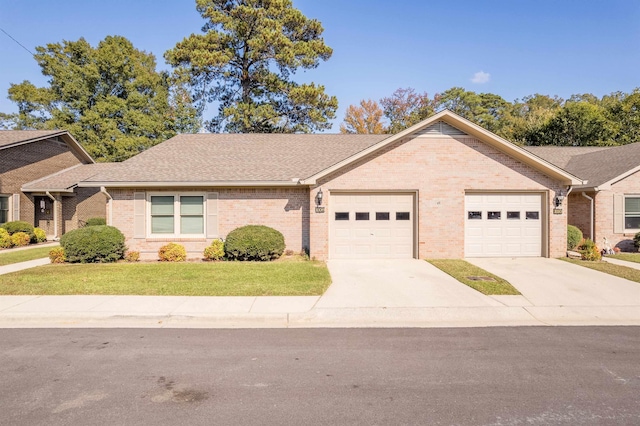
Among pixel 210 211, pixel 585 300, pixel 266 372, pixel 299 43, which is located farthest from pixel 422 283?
pixel 299 43

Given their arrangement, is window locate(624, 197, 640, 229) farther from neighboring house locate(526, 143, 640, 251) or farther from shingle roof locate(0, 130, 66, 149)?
shingle roof locate(0, 130, 66, 149)

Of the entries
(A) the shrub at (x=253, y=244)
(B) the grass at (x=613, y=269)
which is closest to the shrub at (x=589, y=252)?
(B) the grass at (x=613, y=269)

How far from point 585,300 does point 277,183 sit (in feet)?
33.5

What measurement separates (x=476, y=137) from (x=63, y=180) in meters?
22.9

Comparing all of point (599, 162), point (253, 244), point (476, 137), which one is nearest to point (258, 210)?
point (253, 244)

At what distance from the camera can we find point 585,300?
880 centimetres

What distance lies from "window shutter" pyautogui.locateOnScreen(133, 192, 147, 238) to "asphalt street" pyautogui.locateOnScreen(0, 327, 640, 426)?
8.72m

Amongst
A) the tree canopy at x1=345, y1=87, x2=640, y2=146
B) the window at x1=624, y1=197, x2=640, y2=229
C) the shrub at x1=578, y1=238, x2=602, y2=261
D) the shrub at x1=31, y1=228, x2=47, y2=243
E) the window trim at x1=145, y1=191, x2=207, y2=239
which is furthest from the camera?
the tree canopy at x1=345, y1=87, x2=640, y2=146

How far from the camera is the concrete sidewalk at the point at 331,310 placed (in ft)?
24.3

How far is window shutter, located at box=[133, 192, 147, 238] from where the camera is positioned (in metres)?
15.3

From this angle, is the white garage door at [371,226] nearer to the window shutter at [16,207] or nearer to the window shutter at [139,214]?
the window shutter at [139,214]

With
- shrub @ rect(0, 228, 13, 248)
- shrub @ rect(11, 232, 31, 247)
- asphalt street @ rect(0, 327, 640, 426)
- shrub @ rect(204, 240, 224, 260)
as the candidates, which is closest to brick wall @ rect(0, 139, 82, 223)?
shrub @ rect(11, 232, 31, 247)

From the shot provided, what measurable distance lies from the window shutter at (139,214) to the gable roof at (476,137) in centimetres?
654

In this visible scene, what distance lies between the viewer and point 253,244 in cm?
1399
